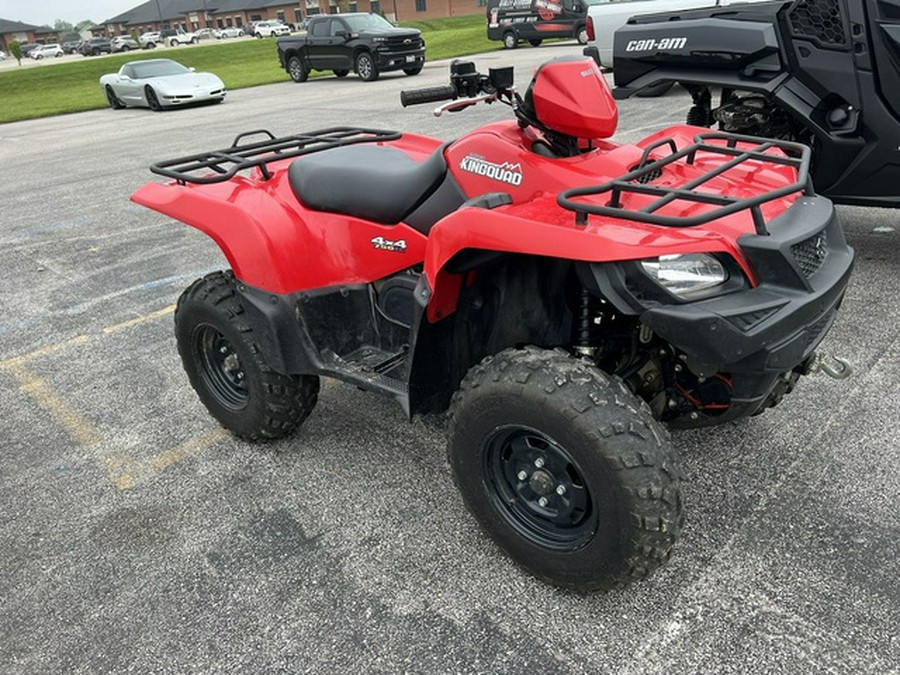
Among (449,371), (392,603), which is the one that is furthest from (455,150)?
(392,603)

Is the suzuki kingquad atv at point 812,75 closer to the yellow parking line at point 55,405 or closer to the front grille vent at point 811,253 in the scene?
the front grille vent at point 811,253

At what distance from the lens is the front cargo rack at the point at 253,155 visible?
3074 mm

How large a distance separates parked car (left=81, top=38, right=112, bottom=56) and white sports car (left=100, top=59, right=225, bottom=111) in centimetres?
6072

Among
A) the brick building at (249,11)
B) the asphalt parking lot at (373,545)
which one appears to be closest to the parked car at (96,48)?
the brick building at (249,11)

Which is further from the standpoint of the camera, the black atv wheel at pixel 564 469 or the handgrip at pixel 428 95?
the handgrip at pixel 428 95

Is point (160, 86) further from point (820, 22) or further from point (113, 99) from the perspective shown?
point (820, 22)

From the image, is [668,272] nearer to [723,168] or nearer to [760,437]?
[723,168]

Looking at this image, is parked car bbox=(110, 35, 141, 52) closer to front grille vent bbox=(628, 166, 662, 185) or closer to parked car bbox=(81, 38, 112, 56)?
parked car bbox=(81, 38, 112, 56)

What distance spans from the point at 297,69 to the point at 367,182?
848 inches

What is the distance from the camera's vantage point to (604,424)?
2006 millimetres

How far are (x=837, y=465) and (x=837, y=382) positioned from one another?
0.76 m

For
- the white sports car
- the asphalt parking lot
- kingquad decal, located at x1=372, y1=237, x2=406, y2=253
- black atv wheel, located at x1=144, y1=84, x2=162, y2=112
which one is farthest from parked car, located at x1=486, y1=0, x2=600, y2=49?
kingquad decal, located at x1=372, y1=237, x2=406, y2=253

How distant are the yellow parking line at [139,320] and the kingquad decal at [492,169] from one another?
3253 millimetres

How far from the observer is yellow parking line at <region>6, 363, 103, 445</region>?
361 cm
